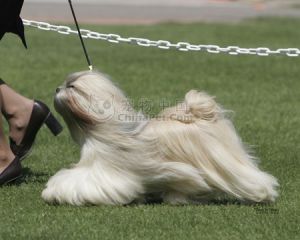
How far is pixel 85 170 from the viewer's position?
4.99 metres

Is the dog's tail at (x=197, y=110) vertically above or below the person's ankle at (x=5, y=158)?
above

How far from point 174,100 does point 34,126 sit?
3.06 meters

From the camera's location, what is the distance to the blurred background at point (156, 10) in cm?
1941

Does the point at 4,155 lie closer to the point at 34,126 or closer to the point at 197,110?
the point at 34,126

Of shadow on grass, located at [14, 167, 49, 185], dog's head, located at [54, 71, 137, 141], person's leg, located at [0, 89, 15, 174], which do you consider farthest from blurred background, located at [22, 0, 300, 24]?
dog's head, located at [54, 71, 137, 141]

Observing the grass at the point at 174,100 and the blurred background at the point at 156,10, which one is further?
the blurred background at the point at 156,10

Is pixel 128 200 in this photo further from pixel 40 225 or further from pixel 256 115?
pixel 256 115

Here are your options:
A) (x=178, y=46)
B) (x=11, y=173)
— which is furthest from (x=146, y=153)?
(x=178, y=46)

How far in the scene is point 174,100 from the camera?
351 inches

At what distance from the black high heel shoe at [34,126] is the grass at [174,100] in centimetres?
19

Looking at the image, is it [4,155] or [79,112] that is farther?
[4,155]

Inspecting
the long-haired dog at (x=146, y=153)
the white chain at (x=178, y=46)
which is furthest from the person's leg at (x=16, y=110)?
the long-haired dog at (x=146, y=153)

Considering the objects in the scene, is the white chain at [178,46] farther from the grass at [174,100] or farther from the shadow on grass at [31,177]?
the shadow on grass at [31,177]

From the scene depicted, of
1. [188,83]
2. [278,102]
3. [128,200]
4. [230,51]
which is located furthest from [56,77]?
[128,200]
